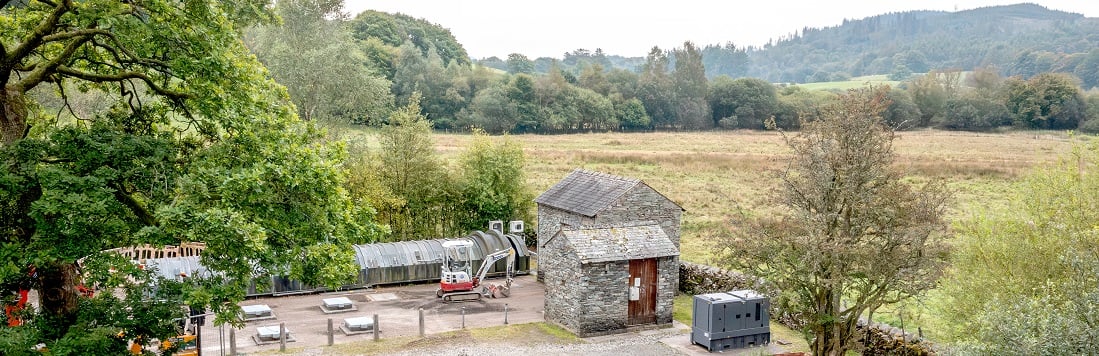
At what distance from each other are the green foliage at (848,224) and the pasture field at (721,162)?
A: 14480 millimetres

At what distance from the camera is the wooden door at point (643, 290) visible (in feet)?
80.1

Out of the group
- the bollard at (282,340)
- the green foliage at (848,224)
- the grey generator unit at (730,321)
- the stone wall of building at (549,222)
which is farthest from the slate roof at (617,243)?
the bollard at (282,340)

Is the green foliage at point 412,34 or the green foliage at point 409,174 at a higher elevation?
the green foliage at point 412,34

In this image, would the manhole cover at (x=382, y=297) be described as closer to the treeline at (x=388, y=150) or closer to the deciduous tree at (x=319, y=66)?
the treeline at (x=388, y=150)

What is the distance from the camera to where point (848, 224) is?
59.1 ft

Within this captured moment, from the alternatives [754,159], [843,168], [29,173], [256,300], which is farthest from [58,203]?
[754,159]

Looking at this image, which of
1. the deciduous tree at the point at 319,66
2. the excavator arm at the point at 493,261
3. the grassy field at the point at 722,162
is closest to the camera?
the excavator arm at the point at 493,261

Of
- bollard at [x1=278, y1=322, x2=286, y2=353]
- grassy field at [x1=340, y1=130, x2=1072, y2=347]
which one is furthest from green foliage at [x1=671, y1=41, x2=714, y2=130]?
bollard at [x1=278, y1=322, x2=286, y2=353]

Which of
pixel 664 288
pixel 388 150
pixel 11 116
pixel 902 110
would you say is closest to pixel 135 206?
pixel 11 116

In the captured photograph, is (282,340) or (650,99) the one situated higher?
(650,99)

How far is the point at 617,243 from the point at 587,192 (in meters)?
4.96

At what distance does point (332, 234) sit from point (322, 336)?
10342mm

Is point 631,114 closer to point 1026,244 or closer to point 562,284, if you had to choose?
point 562,284

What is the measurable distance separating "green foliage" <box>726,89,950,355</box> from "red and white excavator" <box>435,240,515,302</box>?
12.1 metres
